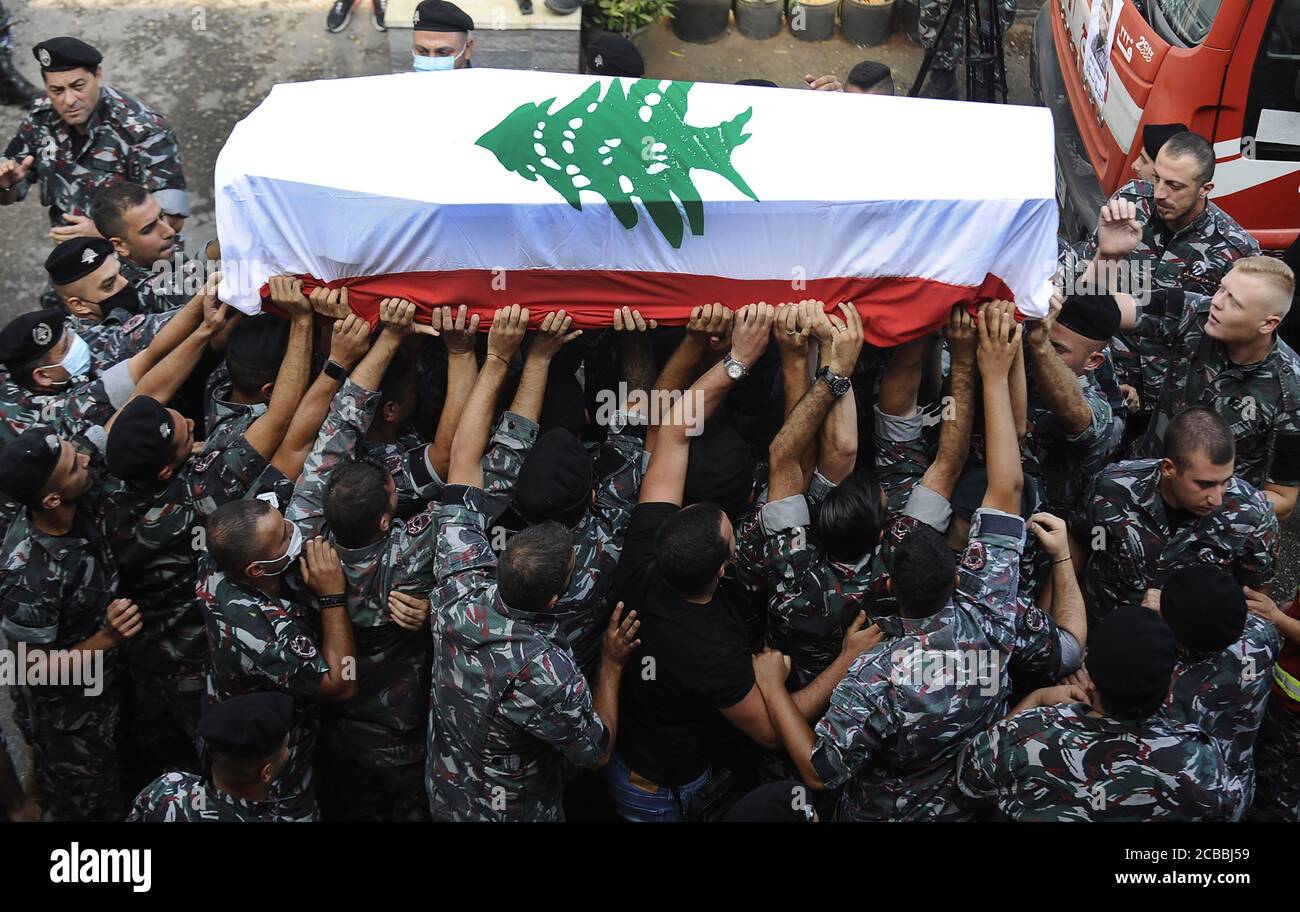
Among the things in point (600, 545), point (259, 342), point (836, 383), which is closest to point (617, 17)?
point (259, 342)

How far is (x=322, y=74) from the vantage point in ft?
24.9

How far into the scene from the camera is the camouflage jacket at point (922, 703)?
3070mm

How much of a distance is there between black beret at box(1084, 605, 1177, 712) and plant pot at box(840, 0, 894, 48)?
6.19m

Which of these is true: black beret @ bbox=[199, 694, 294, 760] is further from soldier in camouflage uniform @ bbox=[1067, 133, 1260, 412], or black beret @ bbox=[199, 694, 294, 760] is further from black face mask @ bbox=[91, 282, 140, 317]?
soldier in camouflage uniform @ bbox=[1067, 133, 1260, 412]

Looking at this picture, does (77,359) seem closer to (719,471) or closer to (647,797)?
(719,471)

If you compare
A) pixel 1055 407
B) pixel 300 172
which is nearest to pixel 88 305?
pixel 300 172

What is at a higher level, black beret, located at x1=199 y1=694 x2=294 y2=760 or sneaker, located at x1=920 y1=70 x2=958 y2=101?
sneaker, located at x1=920 y1=70 x2=958 y2=101

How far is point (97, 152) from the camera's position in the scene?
535cm

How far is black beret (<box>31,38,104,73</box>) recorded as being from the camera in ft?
16.9

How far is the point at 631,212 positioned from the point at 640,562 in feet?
3.55

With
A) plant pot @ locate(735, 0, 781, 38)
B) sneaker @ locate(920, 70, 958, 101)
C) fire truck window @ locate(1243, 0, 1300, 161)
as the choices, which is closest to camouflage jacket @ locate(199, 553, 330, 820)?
fire truck window @ locate(1243, 0, 1300, 161)

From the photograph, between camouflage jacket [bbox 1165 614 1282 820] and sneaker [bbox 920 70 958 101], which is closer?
camouflage jacket [bbox 1165 614 1282 820]

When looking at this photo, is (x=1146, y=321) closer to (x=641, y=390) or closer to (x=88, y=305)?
(x=641, y=390)
